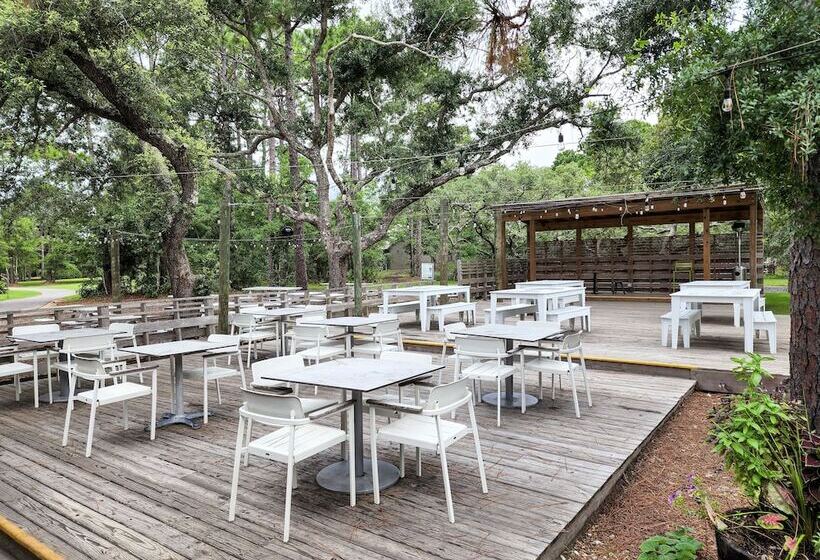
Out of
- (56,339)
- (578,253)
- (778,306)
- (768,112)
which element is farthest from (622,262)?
(56,339)

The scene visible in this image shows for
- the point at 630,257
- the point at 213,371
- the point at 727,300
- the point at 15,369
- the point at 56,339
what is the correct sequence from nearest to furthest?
the point at 213,371 < the point at 15,369 < the point at 56,339 < the point at 727,300 < the point at 630,257

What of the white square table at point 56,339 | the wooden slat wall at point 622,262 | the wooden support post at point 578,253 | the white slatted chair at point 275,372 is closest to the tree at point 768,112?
the white slatted chair at point 275,372

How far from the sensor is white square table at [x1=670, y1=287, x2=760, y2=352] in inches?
242

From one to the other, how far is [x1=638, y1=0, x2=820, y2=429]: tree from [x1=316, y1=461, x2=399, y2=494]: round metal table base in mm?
2497

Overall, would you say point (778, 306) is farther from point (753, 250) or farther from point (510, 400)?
point (510, 400)

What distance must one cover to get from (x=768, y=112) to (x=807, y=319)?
4.33 ft

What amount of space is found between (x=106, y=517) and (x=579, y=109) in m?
13.6

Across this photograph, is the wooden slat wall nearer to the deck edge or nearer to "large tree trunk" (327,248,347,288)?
"large tree trunk" (327,248,347,288)

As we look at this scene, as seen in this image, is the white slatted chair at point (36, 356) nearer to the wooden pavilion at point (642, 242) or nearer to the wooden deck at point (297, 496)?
the wooden deck at point (297, 496)

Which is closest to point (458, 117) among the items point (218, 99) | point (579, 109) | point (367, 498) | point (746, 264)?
point (579, 109)

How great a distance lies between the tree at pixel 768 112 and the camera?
2469mm

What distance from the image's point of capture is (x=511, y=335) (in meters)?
4.33

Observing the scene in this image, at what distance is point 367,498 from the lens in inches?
111

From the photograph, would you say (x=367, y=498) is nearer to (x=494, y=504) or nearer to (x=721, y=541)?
(x=494, y=504)
